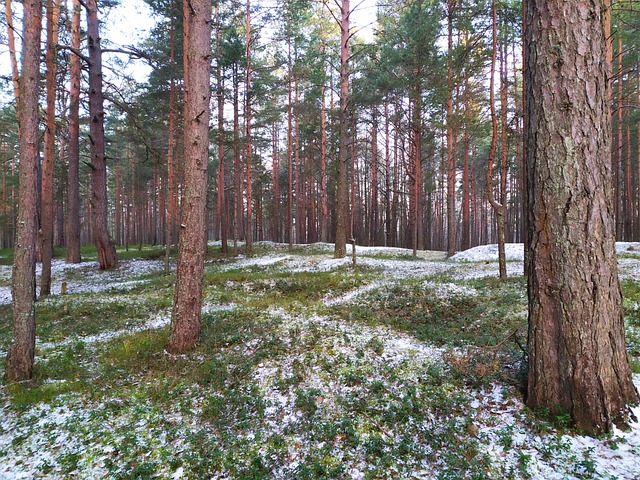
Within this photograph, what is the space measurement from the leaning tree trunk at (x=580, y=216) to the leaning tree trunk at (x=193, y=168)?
16.1 ft

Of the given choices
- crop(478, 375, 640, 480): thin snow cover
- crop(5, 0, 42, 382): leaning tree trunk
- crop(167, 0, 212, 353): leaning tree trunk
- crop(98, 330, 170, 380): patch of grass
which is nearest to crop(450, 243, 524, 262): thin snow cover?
crop(478, 375, 640, 480): thin snow cover

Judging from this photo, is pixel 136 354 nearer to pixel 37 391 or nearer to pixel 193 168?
pixel 37 391

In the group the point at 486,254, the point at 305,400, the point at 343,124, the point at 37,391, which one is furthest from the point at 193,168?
the point at 486,254

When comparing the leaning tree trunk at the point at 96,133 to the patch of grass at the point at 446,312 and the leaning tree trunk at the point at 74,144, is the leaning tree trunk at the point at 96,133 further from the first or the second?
the patch of grass at the point at 446,312

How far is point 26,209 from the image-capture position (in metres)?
4.65

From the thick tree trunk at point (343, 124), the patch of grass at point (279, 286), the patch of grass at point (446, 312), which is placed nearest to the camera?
the patch of grass at point (446, 312)

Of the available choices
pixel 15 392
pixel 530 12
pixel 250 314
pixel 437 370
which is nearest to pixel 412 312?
pixel 437 370

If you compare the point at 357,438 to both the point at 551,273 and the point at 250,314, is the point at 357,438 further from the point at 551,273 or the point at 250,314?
the point at 250,314

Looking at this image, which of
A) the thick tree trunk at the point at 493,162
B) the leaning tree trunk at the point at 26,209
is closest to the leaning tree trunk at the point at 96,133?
the leaning tree trunk at the point at 26,209

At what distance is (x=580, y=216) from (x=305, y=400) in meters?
3.74

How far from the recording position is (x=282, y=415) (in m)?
3.79

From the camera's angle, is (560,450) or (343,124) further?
(343,124)

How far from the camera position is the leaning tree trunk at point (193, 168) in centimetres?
532

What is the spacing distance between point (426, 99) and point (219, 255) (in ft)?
51.7
